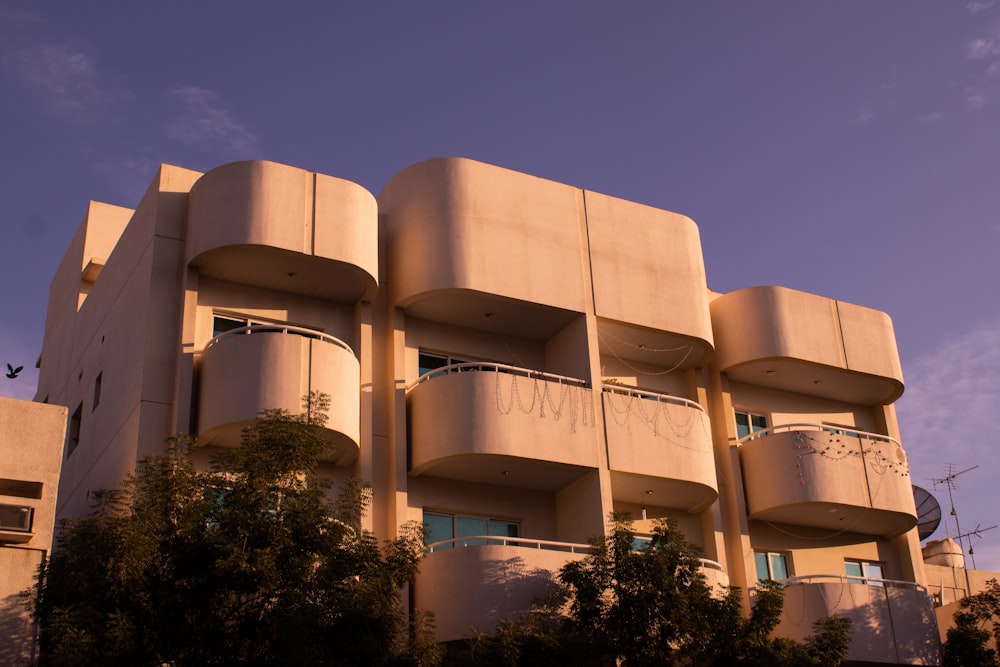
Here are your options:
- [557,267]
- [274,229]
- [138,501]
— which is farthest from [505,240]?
[138,501]

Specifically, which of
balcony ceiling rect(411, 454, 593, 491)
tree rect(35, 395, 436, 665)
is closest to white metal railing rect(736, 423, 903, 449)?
balcony ceiling rect(411, 454, 593, 491)

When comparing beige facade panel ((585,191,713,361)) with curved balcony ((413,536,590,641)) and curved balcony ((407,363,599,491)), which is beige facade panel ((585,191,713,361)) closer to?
curved balcony ((407,363,599,491))

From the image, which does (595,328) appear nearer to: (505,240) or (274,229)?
(505,240)

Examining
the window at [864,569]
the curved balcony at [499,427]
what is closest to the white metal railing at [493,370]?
the curved balcony at [499,427]

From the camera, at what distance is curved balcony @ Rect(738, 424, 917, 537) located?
3184cm

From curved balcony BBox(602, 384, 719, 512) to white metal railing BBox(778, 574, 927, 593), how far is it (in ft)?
8.59

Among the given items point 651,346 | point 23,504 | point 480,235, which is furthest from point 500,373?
point 23,504

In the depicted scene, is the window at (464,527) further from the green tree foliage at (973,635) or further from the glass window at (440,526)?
the green tree foliage at (973,635)

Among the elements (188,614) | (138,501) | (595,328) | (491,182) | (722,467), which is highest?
(491,182)

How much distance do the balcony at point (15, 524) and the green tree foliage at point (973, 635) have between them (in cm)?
2039

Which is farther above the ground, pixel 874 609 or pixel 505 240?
pixel 505 240

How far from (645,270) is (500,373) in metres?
5.52

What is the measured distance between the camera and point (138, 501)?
2264 cm

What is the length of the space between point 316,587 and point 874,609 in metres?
14.9
